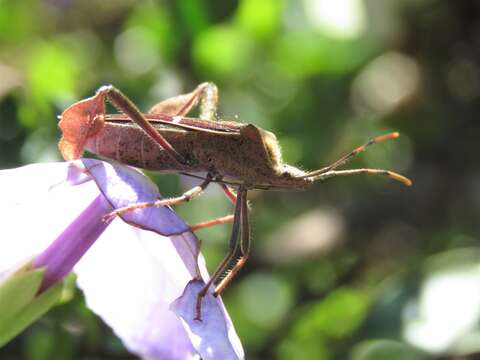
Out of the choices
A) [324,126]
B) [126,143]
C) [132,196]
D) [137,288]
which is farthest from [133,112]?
[324,126]

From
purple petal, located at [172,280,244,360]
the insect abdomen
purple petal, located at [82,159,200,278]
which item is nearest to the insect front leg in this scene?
the insect abdomen

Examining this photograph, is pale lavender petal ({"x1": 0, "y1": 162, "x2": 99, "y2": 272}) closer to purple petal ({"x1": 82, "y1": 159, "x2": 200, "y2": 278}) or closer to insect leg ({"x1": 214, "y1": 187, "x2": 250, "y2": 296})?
purple petal ({"x1": 82, "y1": 159, "x2": 200, "y2": 278})

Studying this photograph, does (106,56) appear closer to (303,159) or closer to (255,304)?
(303,159)

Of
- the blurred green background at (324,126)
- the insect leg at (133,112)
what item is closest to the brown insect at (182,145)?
the insect leg at (133,112)

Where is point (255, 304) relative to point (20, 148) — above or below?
below

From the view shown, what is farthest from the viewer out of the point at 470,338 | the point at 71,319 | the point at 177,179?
the point at 177,179

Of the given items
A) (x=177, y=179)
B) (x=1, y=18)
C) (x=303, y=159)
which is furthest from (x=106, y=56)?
(x=177, y=179)
